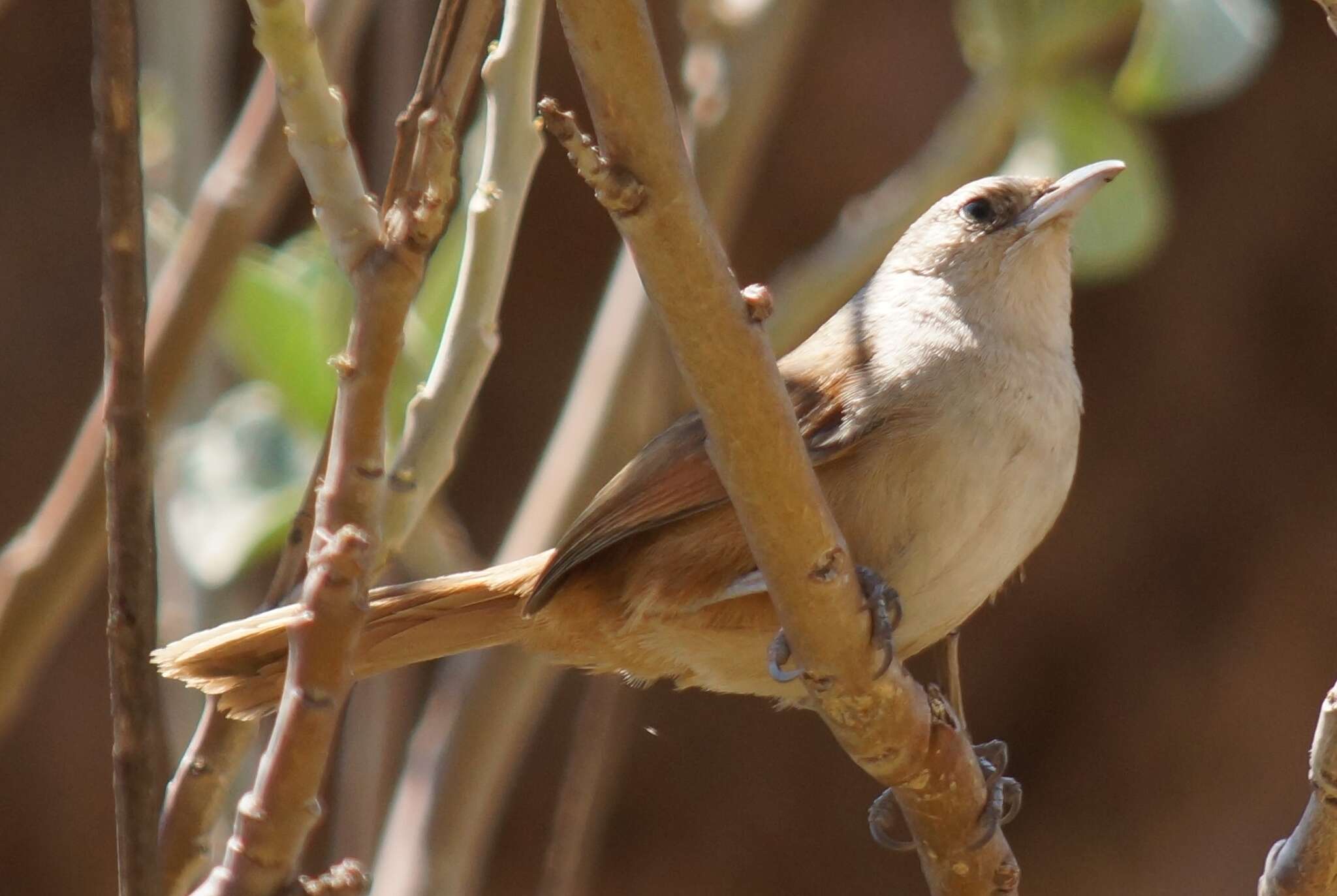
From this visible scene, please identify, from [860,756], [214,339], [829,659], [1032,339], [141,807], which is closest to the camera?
[141,807]

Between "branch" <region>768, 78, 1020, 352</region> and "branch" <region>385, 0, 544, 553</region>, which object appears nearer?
"branch" <region>385, 0, 544, 553</region>

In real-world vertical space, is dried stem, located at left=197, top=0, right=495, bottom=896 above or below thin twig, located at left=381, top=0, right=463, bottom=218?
below

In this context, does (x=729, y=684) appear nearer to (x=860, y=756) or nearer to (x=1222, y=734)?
(x=860, y=756)

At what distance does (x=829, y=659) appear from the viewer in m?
2.11

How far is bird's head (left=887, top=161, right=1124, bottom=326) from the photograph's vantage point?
3.33 metres

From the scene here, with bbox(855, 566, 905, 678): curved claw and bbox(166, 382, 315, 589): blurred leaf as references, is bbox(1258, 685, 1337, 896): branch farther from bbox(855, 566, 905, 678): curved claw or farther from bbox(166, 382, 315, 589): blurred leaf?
bbox(166, 382, 315, 589): blurred leaf

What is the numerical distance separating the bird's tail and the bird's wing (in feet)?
0.49

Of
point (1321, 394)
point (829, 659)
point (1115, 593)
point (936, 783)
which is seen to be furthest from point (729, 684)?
point (1321, 394)

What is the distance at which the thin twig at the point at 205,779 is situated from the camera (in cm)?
216

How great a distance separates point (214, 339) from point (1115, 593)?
4.55 meters

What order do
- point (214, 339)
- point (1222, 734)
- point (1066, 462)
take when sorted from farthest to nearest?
point (1222, 734)
point (214, 339)
point (1066, 462)

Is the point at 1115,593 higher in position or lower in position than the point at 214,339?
lower

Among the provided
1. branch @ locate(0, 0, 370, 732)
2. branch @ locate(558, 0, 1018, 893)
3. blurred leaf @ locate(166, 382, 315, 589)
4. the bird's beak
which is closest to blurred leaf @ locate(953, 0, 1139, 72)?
the bird's beak

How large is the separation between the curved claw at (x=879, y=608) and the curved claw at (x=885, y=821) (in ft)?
1.39
